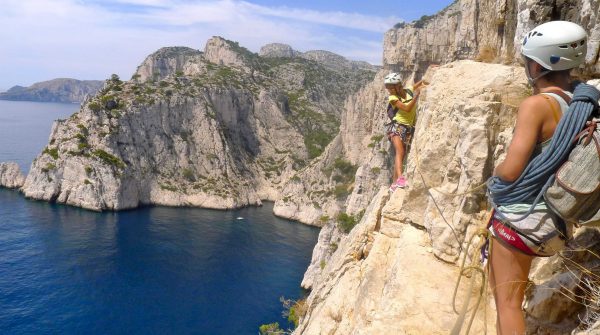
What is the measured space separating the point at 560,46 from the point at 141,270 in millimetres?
67997

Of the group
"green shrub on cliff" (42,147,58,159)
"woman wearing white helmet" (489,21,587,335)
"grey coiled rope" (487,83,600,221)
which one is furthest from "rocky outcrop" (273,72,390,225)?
"grey coiled rope" (487,83,600,221)

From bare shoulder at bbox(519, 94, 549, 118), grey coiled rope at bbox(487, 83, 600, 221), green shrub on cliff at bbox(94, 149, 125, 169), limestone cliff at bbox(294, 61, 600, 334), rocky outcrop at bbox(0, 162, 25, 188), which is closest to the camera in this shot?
grey coiled rope at bbox(487, 83, 600, 221)

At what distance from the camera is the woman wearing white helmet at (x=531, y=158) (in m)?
5.00

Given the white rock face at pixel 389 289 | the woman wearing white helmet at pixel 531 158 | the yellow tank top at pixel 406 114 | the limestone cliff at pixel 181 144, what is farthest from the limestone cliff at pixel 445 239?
the limestone cliff at pixel 181 144

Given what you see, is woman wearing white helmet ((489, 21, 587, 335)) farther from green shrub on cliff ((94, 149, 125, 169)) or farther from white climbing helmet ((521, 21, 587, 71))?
green shrub on cliff ((94, 149, 125, 169))

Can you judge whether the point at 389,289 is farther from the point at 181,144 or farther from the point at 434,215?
the point at 181,144

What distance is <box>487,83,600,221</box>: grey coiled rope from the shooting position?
475 cm

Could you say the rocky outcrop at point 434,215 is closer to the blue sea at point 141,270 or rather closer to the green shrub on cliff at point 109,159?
the blue sea at point 141,270

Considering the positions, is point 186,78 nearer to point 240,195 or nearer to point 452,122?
point 240,195

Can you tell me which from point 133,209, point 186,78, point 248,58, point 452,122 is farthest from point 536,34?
point 248,58

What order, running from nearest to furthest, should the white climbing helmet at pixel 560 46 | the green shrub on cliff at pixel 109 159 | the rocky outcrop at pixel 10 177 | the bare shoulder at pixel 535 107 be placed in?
the bare shoulder at pixel 535 107 → the white climbing helmet at pixel 560 46 → the green shrub on cliff at pixel 109 159 → the rocky outcrop at pixel 10 177

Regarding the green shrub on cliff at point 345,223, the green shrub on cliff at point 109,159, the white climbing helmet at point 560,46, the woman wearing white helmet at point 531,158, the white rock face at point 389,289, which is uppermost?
the white climbing helmet at point 560,46

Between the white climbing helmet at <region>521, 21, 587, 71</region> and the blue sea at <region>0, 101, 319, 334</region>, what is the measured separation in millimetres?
50319

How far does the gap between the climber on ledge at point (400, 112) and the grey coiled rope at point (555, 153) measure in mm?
7143
